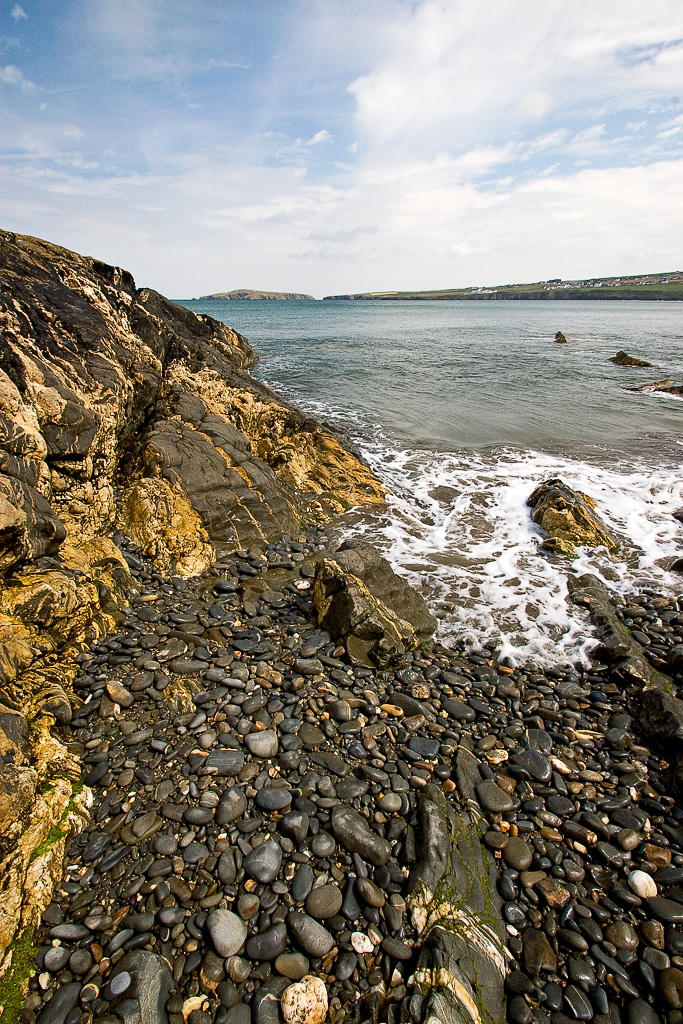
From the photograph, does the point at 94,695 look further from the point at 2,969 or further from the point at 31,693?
the point at 2,969

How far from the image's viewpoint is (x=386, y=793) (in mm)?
4945

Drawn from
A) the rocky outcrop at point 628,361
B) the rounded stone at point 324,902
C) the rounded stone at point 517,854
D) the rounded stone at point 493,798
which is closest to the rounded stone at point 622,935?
the rounded stone at point 517,854

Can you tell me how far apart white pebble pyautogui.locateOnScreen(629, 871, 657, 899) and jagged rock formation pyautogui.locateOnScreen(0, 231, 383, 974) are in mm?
5342

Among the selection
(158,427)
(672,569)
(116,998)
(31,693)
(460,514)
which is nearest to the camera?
(116,998)

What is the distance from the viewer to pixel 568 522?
11.0 meters

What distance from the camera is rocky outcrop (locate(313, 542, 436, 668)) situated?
22.8ft

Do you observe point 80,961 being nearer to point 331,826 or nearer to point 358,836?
point 331,826

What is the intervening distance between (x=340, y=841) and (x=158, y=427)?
9976mm

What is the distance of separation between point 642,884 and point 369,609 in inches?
169

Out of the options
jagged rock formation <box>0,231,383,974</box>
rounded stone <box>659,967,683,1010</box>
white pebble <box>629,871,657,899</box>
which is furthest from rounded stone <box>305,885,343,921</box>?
white pebble <box>629,871,657,899</box>

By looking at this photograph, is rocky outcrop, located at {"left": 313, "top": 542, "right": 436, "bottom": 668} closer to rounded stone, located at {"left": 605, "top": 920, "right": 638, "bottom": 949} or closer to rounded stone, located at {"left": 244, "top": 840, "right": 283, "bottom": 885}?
rounded stone, located at {"left": 244, "top": 840, "right": 283, "bottom": 885}

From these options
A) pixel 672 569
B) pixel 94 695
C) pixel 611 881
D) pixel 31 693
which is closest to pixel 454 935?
pixel 611 881

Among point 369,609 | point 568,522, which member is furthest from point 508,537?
point 369,609

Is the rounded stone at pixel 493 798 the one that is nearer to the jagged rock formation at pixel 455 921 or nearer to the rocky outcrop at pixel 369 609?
the jagged rock formation at pixel 455 921
